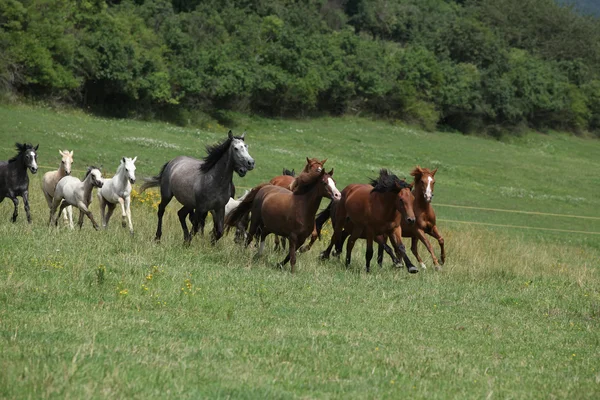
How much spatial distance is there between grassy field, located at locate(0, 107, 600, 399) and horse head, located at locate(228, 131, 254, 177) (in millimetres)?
1407

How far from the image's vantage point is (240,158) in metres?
16.1

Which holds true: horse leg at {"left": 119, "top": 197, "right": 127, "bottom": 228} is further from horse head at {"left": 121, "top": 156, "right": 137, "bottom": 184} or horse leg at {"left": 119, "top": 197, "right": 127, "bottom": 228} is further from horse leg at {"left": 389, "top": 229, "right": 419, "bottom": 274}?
horse leg at {"left": 389, "top": 229, "right": 419, "bottom": 274}

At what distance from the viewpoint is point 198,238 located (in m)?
16.8

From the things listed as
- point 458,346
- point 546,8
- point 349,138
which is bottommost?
point 349,138

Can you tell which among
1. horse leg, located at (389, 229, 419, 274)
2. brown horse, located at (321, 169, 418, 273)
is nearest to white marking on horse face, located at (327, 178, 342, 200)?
brown horse, located at (321, 169, 418, 273)

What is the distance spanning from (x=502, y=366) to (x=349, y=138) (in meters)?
47.6

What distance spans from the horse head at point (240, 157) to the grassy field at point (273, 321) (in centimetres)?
141

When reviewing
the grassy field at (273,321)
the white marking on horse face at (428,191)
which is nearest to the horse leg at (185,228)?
the grassy field at (273,321)

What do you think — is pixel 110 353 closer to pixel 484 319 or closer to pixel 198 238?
pixel 484 319

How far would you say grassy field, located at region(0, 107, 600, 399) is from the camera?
7340mm

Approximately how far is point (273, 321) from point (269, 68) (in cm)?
5357

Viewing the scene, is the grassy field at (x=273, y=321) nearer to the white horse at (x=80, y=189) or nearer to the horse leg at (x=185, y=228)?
the horse leg at (x=185, y=228)

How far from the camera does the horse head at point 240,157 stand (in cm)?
1602

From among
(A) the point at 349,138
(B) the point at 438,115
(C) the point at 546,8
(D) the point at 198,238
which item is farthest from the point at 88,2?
(C) the point at 546,8
